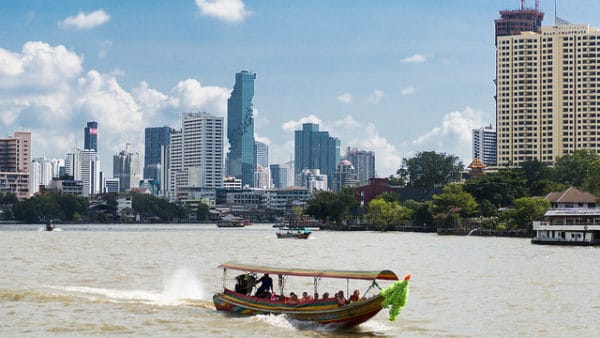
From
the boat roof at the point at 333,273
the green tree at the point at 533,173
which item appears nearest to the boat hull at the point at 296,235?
the green tree at the point at 533,173

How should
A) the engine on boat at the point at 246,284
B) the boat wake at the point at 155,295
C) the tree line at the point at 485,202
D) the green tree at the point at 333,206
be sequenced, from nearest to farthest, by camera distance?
the engine on boat at the point at 246,284 → the boat wake at the point at 155,295 → the tree line at the point at 485,202 → the green tree at the point at 333,206

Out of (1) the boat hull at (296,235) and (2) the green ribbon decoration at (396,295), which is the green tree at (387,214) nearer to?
(1) the boat hull at (296,235)

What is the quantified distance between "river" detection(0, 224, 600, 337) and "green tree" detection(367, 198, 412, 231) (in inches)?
3069

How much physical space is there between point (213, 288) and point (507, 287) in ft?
51.1

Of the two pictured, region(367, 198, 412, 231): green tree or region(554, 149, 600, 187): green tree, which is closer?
region(367, 198, 412, 231): green tree

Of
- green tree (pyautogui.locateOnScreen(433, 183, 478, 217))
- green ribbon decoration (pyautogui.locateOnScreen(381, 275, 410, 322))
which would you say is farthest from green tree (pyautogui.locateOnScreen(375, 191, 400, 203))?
green ribbon decoration (pyautogui.locateOnScreen(381, 275, 410, 322))

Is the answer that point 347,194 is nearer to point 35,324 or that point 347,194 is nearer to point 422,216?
point 422,216

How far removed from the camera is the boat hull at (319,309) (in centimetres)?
3519

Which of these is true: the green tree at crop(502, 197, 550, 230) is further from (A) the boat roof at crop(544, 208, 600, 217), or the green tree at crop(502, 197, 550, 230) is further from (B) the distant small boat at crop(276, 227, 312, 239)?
(B) the distant small boat at crop(276, 227, 312, 239)

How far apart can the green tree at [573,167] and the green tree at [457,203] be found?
2886 centimetres

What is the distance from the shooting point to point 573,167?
172 metres

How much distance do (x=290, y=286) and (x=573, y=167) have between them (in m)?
131

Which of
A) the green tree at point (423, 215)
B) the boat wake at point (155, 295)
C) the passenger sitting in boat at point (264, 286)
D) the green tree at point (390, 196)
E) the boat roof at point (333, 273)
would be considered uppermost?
the green tree at point (390, 196)

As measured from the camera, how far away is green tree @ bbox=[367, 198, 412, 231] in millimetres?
161250
